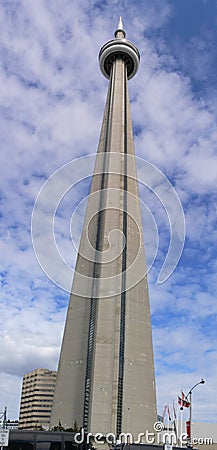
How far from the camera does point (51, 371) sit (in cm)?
15738

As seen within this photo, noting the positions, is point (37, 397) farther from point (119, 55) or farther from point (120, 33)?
point (120, 33)

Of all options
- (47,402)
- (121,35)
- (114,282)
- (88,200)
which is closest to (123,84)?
(121,35)

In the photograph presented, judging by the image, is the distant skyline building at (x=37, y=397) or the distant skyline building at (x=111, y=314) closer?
the distant skyline building at (x=111, y=314)

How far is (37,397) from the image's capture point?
14900 centimetres

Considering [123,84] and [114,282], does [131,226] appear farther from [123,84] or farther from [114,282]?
[123,84]

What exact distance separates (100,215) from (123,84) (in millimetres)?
29450

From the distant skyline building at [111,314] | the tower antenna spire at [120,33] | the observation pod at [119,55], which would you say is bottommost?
the distant skyline building at [111,314]

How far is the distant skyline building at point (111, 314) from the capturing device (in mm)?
57562

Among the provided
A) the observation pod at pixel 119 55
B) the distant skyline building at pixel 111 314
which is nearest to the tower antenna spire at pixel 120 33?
the observation pod at pixel 119 55

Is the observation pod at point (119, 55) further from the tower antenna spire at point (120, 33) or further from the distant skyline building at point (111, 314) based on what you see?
the distant skyline building at point (111, 314)

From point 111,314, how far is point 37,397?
100903mm

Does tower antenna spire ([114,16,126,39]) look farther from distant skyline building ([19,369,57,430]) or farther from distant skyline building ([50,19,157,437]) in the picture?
distant skyline building ([19,369,57,430])

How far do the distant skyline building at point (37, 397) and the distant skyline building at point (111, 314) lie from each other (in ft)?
299

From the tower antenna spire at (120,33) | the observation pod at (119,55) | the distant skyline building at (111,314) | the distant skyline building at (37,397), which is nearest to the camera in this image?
the distant skyline building at (111,314)
